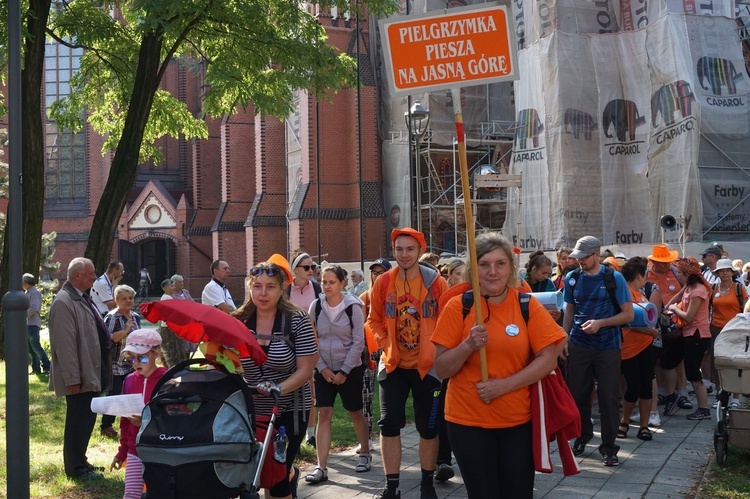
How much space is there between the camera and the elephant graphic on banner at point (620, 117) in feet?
81.4

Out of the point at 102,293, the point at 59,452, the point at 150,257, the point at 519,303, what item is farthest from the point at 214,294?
the point at 150,257

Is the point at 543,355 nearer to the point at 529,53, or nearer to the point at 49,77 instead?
the point at 529,53

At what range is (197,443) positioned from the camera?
3.92m

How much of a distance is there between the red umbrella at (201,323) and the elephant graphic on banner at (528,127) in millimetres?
22387

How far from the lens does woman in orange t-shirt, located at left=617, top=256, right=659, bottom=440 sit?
8461 mm

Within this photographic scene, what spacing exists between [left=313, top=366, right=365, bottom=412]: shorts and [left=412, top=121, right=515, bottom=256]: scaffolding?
2397 centimetres

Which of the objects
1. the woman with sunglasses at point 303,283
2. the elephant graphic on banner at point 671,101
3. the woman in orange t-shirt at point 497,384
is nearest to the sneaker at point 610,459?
the woman with sunglasses at point 303,283

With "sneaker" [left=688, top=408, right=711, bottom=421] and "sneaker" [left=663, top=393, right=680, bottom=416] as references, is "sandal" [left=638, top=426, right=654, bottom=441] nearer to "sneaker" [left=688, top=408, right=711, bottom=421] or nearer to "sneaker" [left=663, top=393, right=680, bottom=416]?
"sneaker" [left=688, top=408, right=711, bottom=421]

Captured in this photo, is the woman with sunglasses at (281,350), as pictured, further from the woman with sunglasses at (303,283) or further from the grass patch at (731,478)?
the woman with sunglasses at (303,283)

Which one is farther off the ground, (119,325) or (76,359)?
(119,325)

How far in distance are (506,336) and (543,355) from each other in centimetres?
20

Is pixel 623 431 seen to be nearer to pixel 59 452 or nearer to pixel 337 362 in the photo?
pixel 337 362

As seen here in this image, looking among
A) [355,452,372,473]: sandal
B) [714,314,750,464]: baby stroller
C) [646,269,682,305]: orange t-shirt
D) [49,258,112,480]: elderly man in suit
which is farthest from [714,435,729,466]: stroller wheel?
[49,258,112,480]: elderly man in suit

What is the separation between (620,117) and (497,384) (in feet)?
72.7
